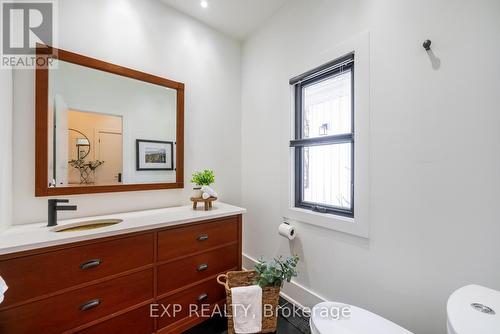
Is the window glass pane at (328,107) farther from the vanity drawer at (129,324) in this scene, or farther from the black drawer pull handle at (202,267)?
the vanity drawer at (129,324)

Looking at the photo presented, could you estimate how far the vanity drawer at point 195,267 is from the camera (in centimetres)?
147

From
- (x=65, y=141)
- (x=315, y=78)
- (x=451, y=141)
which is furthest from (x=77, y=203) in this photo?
(x=451, y=141)

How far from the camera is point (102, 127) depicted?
1657 millimetres

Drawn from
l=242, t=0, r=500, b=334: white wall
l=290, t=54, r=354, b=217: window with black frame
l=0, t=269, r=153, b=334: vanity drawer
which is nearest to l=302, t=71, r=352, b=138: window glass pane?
l=290, t=54, r=354, b=217: window with black frame

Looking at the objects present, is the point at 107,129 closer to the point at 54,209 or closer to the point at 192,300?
the point at 54,209

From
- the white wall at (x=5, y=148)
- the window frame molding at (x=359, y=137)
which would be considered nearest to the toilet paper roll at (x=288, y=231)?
the window frame molding at (x=359, y=137)

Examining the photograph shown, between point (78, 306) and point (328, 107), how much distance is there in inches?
84.4

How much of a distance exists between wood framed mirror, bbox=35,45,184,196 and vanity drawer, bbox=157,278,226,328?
90 centimetres

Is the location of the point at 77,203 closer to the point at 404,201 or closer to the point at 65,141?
the point at 65,141

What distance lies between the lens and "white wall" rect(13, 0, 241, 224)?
140cm

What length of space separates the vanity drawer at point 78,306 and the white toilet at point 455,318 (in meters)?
1.09

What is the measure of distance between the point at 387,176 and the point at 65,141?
220 cm

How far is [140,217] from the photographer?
1.59 metres

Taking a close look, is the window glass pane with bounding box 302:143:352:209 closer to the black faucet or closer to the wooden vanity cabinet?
the wooden vanity cabinet
